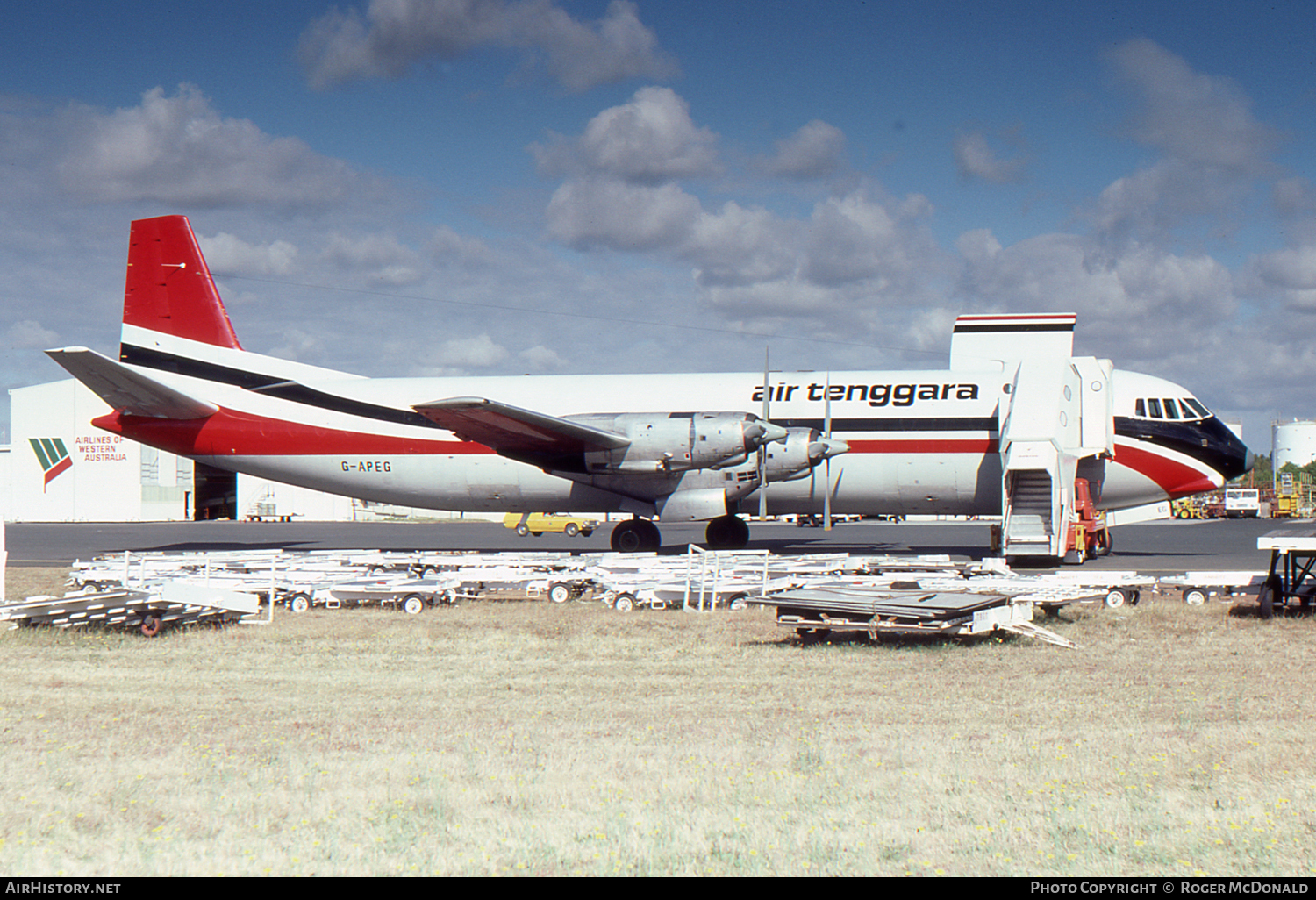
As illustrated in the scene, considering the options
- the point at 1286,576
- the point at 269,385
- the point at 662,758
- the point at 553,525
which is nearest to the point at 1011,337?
the point at 1286,576

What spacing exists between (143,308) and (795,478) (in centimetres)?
1850

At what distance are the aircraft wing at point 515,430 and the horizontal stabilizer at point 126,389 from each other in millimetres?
6831

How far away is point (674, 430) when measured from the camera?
79.0 ft

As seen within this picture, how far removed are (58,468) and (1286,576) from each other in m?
66.0

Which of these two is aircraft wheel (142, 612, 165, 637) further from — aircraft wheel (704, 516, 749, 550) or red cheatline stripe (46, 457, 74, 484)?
red cheatline stripe (46, 457, 74, 484)

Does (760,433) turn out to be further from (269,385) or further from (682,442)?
(269,385)

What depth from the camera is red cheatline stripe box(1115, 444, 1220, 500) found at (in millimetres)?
25578

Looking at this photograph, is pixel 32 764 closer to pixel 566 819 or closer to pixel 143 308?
pixel 566 819

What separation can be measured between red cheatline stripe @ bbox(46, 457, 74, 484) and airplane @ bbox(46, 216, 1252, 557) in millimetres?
40339

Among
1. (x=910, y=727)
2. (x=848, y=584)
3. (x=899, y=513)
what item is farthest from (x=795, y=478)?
(x=910, y=727)

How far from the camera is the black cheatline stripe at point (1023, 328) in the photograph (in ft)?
96.3

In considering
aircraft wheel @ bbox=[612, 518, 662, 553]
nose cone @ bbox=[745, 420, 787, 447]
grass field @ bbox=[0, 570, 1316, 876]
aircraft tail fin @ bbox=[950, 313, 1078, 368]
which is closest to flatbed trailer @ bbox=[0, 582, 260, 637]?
grass field @ bbox=[0, 570, 1316, 876]

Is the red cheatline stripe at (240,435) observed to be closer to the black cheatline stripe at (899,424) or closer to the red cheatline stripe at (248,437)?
the red cheatline stripe at (248,437)

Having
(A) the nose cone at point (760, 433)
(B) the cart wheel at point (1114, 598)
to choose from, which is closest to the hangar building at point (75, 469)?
(A) the nose cone at point (760, 433)
